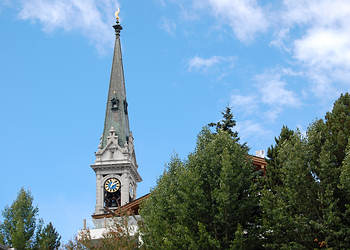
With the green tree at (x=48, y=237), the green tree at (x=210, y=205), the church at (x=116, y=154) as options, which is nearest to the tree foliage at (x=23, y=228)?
the green tree at (x=48, y=237)

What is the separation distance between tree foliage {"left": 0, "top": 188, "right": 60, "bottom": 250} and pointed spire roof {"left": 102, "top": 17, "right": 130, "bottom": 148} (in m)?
44.9

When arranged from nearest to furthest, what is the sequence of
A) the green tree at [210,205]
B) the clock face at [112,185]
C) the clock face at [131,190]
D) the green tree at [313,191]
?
the green tree at [313,191] → the green tree at [210,205] → the clock face at [112,185] → the clock face at [131,190]

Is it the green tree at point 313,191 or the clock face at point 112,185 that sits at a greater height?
the clock face at point 112,185

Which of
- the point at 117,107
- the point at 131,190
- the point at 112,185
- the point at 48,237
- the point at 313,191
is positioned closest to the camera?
the point at 313,191

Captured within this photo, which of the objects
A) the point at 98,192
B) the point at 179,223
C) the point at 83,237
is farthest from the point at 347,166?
the point at 98,192

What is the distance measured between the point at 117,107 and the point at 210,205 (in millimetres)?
80753

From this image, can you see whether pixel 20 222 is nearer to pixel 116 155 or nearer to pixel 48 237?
pixel 48 237

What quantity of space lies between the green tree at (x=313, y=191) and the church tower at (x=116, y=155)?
72.1 metres

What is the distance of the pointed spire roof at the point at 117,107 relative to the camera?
117m

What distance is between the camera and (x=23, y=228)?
221ft

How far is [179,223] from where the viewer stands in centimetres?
3931

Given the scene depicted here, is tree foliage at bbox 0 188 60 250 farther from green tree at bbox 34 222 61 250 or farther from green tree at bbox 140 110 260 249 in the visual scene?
green tree at bbox 140 110 260 249

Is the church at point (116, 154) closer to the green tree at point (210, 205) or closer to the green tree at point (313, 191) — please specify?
the green tree at point (210, 205)

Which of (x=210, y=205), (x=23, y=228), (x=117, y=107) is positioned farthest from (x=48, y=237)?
(x=117, y=107)
